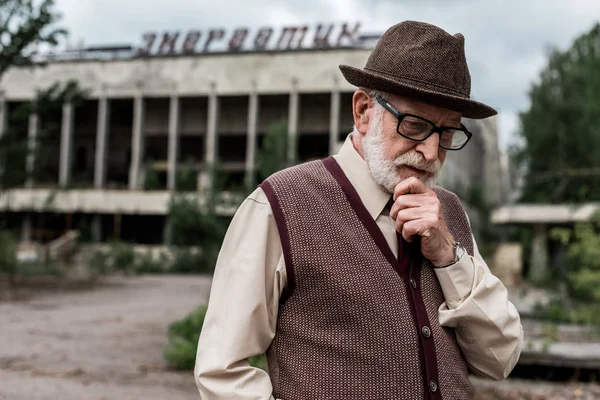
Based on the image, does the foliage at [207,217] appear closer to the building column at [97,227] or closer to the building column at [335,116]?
the building column at [335,116]

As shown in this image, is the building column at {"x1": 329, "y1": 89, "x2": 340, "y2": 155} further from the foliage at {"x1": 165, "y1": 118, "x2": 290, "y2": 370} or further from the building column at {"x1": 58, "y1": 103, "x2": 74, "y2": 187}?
the building column at {"x1": 58, "y1": 103, "x2": 74, "y2": 187}

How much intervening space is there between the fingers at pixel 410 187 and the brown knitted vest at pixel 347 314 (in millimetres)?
114

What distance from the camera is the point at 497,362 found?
6.36ft

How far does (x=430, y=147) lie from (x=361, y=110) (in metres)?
0.26

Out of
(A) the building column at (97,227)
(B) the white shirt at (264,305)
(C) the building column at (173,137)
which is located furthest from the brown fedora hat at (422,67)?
(A) the building column at (97,227)

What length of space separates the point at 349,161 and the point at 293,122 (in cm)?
3562

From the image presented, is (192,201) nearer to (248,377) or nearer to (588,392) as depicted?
(588,392)

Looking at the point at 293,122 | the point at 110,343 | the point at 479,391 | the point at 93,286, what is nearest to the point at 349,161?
the point at 479,391

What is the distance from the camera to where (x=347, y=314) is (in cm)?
175

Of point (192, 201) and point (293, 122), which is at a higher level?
point (293, 122)

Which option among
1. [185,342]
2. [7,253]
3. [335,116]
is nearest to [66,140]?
[335,116]

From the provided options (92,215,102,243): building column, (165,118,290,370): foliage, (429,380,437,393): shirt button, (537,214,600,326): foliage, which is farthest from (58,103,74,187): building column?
(429,380,437,393): shirt button

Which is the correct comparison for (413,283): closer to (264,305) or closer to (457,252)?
(457,252)

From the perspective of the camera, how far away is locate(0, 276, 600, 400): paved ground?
616cm
